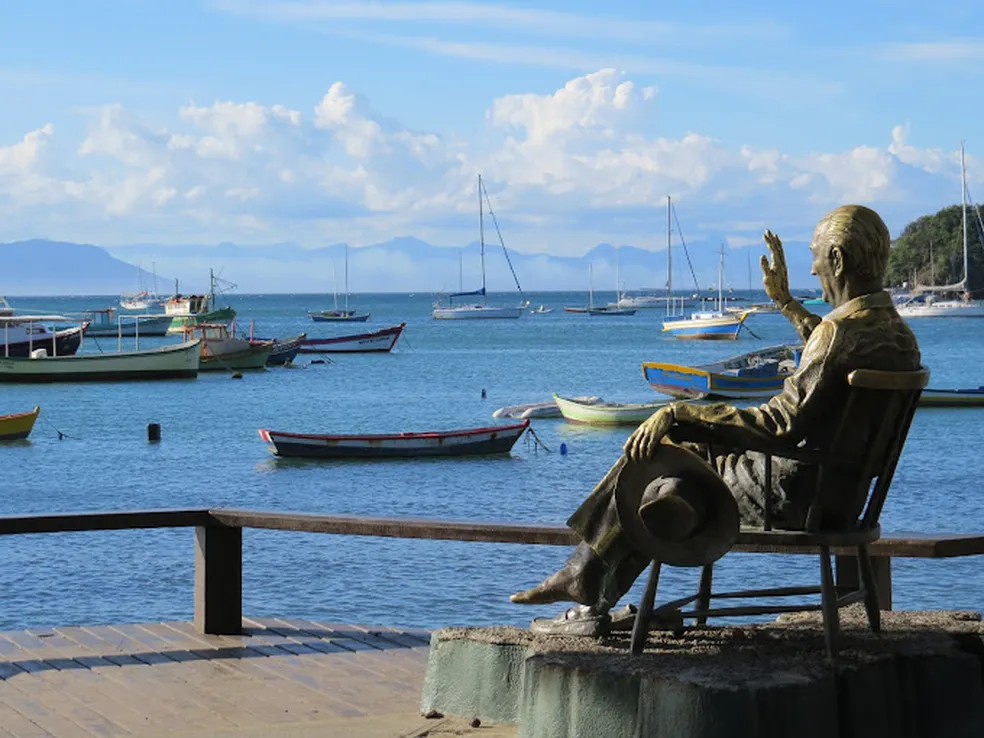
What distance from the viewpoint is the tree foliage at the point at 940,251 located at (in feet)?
448

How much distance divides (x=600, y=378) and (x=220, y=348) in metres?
18.1

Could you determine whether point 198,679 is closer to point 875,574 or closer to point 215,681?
point 215,681

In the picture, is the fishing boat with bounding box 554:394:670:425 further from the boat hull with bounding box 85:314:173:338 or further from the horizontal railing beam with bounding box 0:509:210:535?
the boat hull with bounding box 85:314:173:338

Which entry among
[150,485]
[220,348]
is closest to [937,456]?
[150,485]

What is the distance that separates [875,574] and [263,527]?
2633 mm

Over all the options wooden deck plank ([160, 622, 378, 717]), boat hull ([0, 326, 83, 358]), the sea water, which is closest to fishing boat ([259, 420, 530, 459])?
the sea water

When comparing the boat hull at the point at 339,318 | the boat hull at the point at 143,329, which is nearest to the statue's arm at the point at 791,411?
the boat hull at the point at 143,329

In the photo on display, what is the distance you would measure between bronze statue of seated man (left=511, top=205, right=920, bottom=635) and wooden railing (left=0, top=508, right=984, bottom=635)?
3.28ft

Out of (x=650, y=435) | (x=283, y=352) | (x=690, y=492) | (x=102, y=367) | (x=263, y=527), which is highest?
(x=650, y=435)

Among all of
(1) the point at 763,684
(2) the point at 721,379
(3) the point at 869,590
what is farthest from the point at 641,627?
(2) the point at 721,379

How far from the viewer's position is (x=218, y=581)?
7.20 m

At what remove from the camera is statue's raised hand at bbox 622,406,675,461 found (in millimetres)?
4594

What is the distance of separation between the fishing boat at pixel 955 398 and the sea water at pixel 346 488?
0.36 meters

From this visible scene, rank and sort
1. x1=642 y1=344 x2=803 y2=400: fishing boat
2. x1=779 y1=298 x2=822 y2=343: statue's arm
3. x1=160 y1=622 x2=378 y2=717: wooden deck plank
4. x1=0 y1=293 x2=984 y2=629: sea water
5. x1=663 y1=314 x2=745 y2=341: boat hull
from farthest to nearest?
x1=663 y1=314 x2=745 y2=341: boat hull, x1=642 y1=344 x2=803 y2=400: fishing boat, x1=0 y1=293 x2=984 y2=629: sea water, x1=160 y1=622 x2=378 y2=717: wooden deck plank, x1=779 y1=298 x2=822 y2=343: statue's arm
